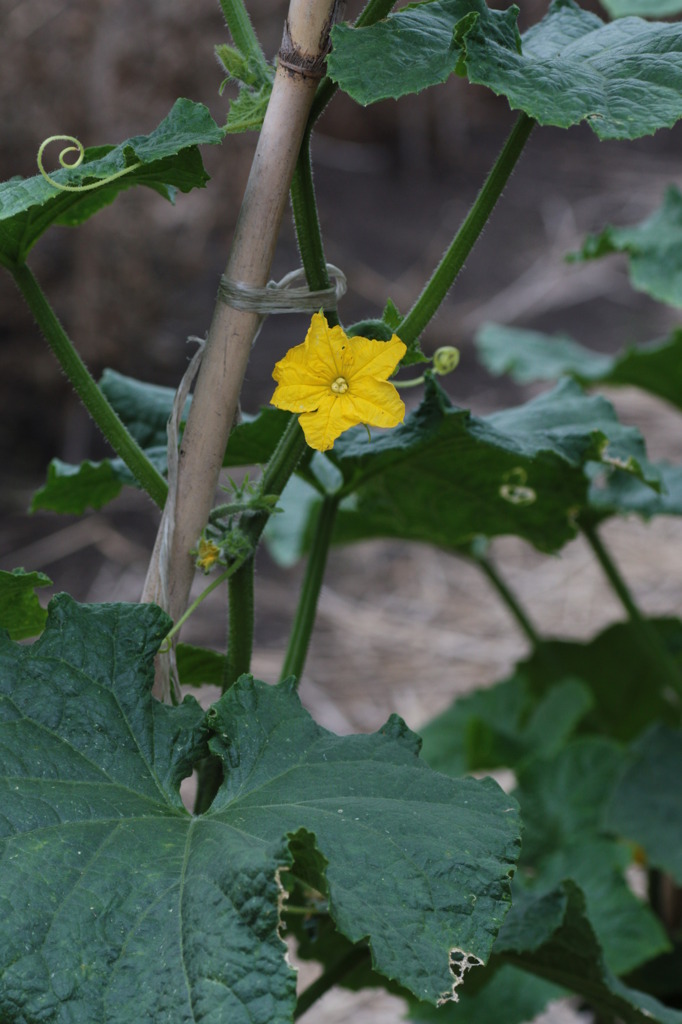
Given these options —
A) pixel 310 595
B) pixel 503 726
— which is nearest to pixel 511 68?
pixel 310 595

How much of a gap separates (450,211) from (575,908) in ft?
14.8

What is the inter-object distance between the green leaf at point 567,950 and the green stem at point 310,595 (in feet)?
1.09

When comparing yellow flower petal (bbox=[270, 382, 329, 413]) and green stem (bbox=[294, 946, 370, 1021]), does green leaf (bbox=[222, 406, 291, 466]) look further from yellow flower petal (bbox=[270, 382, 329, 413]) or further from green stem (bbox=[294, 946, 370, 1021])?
green stem (bbox=[294, 946, 370, 1021])

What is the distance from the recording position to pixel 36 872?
0.75 meters

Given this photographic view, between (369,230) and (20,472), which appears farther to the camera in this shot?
(369,230)

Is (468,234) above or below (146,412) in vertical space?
above

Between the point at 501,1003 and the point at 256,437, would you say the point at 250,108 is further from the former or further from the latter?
the point at 501,1003

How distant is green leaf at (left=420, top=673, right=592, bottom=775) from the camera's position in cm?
188

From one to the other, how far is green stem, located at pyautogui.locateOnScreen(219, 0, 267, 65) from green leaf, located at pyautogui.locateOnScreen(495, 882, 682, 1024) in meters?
0.82

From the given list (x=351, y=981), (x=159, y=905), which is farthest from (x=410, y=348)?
(x=351, y=981)

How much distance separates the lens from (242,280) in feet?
3.11

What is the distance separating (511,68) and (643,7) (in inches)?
49.4

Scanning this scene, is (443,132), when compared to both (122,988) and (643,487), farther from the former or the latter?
(122,988)

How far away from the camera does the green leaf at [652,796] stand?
1.60m
